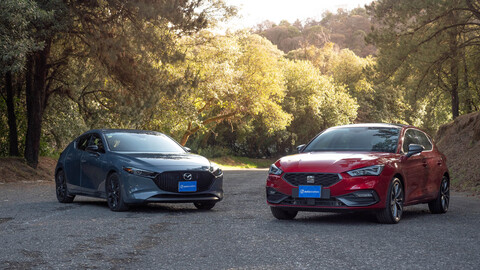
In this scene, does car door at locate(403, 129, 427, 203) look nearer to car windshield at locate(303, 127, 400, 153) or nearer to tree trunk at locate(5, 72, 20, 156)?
car windshield at locate(303, 127, 400, 153)

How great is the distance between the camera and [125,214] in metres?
11.3

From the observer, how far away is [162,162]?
38.5 ft

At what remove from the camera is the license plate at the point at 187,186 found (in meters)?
11.6

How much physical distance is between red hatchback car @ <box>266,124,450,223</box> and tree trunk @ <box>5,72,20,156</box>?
57.9 ft

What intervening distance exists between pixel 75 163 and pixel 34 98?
12.6 meters

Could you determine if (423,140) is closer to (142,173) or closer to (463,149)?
(142,173)

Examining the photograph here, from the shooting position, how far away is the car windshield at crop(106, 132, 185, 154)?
12715mm

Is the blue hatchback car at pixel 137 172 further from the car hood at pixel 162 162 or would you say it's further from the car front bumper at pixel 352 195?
the car front bumper at pixel 352 195

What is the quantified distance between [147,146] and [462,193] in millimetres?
10407

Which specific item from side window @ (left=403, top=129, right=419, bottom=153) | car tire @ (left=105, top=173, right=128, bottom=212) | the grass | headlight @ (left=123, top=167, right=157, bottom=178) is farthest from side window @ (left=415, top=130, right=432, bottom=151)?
the grass

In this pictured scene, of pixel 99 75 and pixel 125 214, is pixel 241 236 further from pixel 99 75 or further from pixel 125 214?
pixel 99 75

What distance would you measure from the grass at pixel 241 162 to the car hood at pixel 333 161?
1640 inches

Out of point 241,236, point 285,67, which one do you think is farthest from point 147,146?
point 285,67

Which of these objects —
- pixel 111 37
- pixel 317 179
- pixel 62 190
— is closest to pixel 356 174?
pixel 317 179
